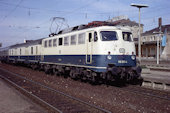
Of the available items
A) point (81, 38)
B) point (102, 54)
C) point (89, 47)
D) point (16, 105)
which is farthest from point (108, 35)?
point (16, 105)

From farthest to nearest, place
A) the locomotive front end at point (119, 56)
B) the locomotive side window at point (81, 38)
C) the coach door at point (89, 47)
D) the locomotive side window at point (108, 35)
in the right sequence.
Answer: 1. the locomotive side window at point (81, 38)
2. the coach door at point (89, 47)
3. the locomotive side window at point (108, 35)
4. the locomotive front end at point (119, 56)

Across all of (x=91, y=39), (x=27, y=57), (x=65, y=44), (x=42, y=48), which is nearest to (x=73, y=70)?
(x=65, y=44)

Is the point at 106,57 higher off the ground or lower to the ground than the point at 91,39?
lower

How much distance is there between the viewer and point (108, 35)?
1201 centimetres

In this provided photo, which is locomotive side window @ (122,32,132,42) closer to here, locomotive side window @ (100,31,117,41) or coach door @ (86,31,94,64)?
locomotive side window @ (100,31,117,41)

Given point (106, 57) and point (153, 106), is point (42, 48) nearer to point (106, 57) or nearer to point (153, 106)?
point (106, 57)

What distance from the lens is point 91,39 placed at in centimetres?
1232

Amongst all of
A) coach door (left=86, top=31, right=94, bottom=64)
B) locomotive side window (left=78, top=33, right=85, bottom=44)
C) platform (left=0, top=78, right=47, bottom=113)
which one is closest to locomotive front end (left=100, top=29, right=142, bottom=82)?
coach door (left=86, top=31, right=94, bottom=64)

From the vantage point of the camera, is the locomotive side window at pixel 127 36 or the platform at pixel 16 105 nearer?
the platform at pixel 16 105

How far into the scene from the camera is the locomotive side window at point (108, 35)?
1188 centimetres

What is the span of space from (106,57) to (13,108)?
19.2ft

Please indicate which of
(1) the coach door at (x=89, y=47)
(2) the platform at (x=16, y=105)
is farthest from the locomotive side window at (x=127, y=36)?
(2) the platform at (x=16, y=105)

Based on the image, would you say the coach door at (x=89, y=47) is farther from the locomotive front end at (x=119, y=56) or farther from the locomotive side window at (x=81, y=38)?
the locomotive front end at (x=119, y=56)

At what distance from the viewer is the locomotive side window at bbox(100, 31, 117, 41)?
11880mm
